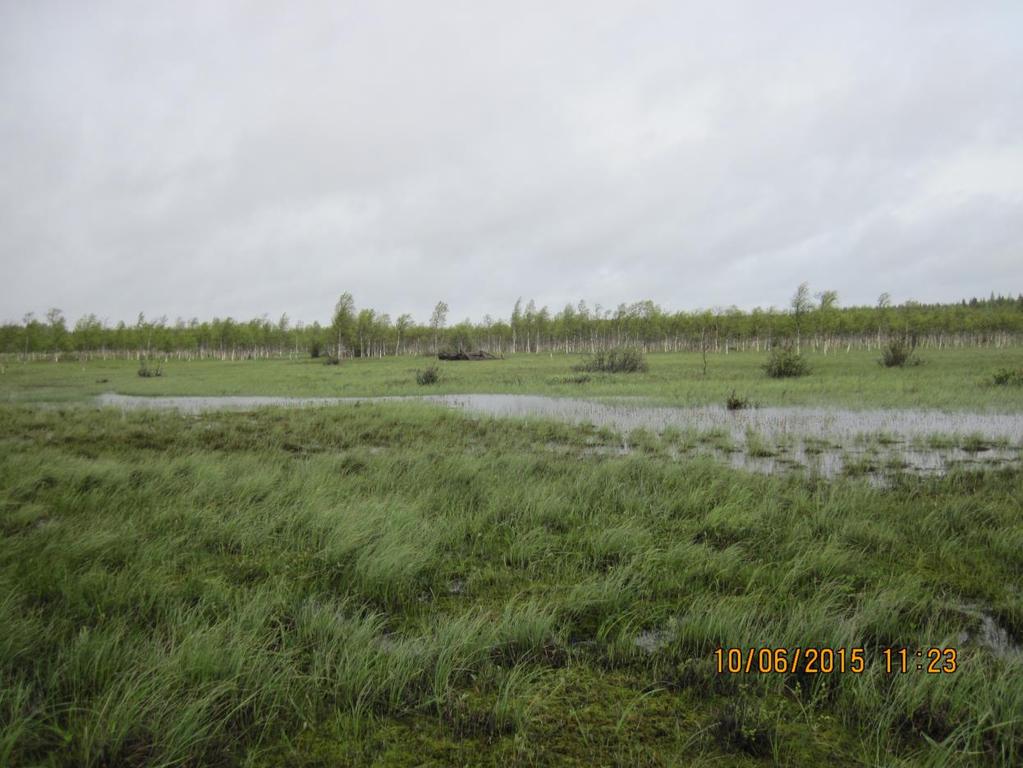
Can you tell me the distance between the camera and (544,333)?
121938 millimetres

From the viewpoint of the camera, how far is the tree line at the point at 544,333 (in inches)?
3701

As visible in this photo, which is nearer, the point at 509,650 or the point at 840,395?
the point at 509,650

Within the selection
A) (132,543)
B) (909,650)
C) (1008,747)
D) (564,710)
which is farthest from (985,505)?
(132,543)

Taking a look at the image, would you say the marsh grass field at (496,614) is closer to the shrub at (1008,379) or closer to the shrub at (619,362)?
the shrub at (1008,379)

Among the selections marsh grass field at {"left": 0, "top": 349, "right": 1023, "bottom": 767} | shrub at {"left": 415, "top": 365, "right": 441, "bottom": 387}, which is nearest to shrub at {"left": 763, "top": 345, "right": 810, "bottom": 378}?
shrub at {"left": 415, "top": 365, "right": 441, "bottom": 387}

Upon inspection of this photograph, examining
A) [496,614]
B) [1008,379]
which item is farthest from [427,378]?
[1008,379]

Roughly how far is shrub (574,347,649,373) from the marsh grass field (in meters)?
32.0

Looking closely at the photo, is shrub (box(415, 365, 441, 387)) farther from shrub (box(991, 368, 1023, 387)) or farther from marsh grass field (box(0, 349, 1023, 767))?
shrub (box(991, 368, 1023, 387))

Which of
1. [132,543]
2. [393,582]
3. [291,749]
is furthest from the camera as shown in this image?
[132,543]

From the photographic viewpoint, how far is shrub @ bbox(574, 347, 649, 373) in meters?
41.2

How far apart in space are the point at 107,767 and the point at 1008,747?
5071 mm

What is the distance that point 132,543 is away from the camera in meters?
5.46

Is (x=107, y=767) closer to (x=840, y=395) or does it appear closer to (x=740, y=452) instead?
(x=740, y=452)
